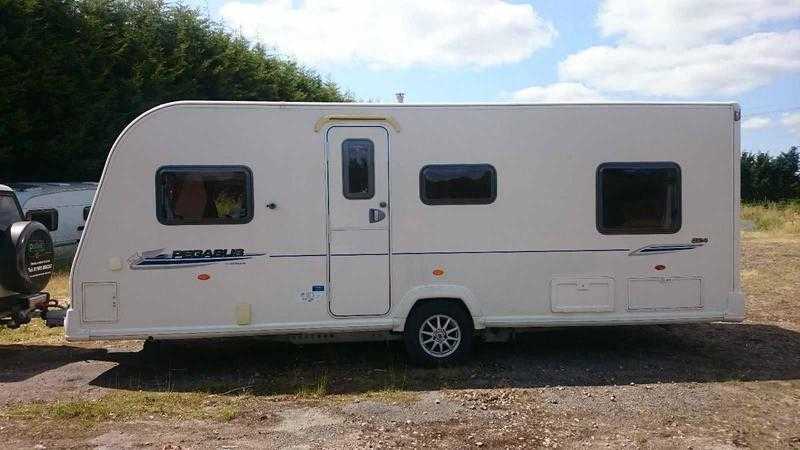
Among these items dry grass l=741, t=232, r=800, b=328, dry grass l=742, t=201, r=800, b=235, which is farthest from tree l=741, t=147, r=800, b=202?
dry grass l=741, t=232, r=800, b=328

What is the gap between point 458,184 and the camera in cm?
705

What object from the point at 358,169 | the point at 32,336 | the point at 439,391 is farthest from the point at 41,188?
the point at 439,391

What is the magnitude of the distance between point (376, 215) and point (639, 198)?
2733mm

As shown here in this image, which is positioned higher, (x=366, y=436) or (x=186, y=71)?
(x=186, y=71)

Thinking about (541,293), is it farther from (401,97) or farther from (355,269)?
(401,97)

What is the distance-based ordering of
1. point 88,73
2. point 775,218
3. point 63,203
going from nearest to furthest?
1. point 63,203
2. point 88,73
3. point 775,218

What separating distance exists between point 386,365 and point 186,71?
12.2 metres

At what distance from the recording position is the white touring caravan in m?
6.77

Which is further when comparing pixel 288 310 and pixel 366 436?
pixel 288 310

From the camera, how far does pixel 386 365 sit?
736 centimetres

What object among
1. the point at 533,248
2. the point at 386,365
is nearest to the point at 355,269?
the point at 386,365

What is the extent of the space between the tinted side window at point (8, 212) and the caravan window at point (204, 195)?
2.30 metres

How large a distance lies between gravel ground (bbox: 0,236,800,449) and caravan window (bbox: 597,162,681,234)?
148 cm

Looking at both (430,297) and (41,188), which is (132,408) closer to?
(430,297)
